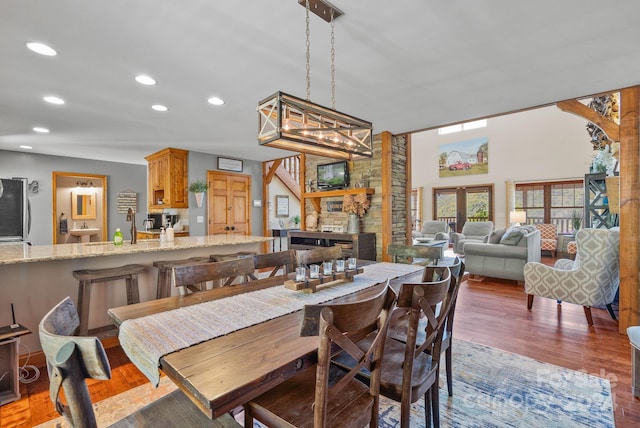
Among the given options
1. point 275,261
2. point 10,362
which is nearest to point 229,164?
Result: point 275,261

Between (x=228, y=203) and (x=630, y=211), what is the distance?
6.09m

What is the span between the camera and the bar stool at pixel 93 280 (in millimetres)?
2586

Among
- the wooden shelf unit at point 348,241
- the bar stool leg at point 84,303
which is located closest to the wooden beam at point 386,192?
the wooden shelf unit at point 348,241

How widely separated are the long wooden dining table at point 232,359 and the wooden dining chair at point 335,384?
117mm

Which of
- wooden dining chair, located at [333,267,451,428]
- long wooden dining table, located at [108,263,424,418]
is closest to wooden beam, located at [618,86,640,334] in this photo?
wooden dining chair, located at [333,267,451,428]

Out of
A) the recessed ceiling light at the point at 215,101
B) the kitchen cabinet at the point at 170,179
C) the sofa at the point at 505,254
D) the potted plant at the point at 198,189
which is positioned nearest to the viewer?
the recessed ceiling light at the point at 215,101

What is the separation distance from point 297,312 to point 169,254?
2465 millimetres

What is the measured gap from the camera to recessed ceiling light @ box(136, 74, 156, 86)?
2740 millimetres

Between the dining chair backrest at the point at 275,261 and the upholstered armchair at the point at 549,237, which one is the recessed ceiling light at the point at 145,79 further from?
the upholstered armchair at the point at 549,237

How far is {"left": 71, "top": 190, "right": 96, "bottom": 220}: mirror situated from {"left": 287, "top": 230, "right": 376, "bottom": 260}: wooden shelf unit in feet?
18.3

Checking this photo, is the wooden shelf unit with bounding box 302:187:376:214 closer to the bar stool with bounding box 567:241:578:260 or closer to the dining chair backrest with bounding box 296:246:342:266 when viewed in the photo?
the dining chair backrest with bounding box 296:246:342:266

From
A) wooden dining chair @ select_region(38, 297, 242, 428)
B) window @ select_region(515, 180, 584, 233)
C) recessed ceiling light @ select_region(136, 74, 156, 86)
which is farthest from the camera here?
window @ select_region(515, 180, 584, 233)

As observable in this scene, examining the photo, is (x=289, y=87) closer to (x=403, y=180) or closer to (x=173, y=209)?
(x=403, y=180)

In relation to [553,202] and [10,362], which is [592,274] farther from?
[553,202]
